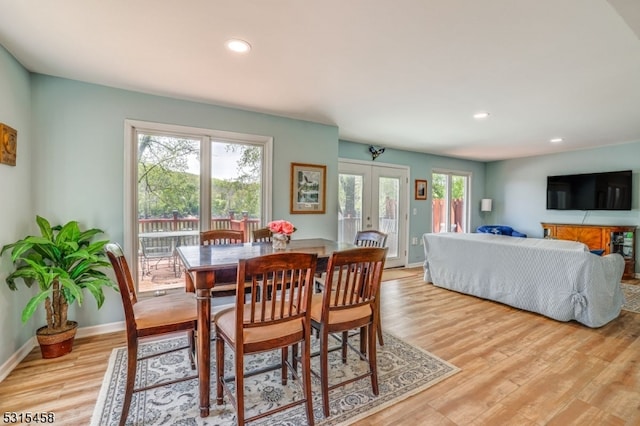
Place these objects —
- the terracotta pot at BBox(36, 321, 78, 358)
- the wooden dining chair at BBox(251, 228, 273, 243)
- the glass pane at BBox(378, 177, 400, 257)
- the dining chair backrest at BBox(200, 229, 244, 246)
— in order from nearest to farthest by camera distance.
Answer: the terracotta pot at BBox(36, 321, 78, 358) → the dining chair backrest at BBox(200, 229, 244, 246) → the wooden dining chair at BBox(251, 228, 273, 243) → the glass pane at BBox(378, 177, 400, 257)

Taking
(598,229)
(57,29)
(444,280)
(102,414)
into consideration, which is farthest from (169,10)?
(598,229)

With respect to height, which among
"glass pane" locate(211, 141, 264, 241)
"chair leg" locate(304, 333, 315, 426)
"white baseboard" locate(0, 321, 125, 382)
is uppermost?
"glass pane" locate(211, 141, 264, 241)

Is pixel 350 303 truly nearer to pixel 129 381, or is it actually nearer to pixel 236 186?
pixel 129 381

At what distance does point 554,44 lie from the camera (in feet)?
6.57

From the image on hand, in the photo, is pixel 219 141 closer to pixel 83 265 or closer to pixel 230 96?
pixel 230 96

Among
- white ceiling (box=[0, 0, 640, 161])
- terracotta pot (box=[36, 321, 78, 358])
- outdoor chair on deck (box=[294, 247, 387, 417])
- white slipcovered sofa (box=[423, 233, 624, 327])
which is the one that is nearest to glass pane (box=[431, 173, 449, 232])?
white slipcovered sofa (box=[423, 233, 624, 327])

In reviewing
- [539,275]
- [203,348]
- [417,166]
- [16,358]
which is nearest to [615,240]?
[539,275]

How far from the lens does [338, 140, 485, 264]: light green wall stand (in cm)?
530

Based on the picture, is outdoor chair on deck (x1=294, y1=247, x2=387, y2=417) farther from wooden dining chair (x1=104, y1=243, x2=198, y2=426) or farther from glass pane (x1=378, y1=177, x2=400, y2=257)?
glass pane (x1=378, y1=177, x2=400, y2=257)

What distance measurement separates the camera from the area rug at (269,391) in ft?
5.61

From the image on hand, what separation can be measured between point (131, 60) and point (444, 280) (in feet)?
14.7

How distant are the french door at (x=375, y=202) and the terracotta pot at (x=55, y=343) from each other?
3.74 meters

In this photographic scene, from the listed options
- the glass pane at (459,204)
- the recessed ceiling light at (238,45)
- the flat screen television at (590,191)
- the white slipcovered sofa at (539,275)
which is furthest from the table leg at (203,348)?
the flat screen television at (590,191)

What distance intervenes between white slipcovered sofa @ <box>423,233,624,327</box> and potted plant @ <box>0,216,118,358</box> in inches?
160
